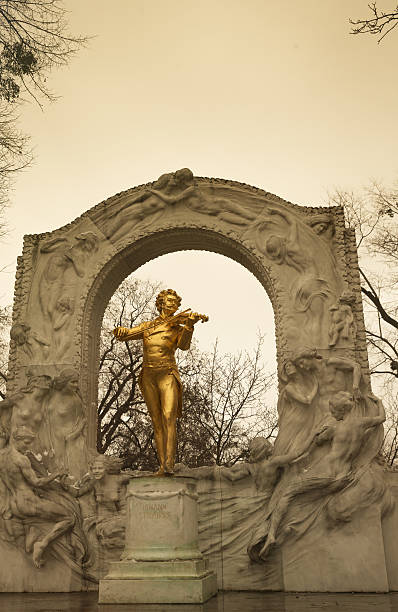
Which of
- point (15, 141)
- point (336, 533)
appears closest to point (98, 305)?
point (15, 141)

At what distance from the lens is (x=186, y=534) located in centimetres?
682

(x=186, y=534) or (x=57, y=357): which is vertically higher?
(x=57, y=357)

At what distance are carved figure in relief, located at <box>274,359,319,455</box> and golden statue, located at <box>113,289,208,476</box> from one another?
6.11 ft

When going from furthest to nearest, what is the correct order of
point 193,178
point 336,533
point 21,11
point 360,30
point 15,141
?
point 193,178, point 336,533, point 15,141, point 21,11, point 360,30

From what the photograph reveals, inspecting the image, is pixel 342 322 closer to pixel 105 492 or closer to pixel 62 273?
pixel 105 492

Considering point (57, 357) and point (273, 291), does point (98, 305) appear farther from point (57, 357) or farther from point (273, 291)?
point (273, 291)

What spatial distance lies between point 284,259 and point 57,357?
14.2 ft

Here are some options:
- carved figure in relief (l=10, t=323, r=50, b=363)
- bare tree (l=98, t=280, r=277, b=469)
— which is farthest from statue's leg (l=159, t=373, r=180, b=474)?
bare tree (l=98, t=280, r=277, b=469)

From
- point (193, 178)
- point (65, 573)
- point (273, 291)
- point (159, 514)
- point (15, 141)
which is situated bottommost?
point (65, 573)

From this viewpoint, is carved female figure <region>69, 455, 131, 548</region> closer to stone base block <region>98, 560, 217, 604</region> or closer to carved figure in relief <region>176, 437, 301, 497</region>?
carved figure in relief <region>176, 437, 301, 497</region>

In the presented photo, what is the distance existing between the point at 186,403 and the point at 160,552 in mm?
13222

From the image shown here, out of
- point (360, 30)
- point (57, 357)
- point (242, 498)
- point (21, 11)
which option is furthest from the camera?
point (57, 357)

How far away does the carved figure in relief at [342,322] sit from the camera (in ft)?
30.3

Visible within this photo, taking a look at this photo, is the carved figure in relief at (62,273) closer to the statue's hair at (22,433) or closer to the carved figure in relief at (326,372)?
the statue's hair at (22,433)
